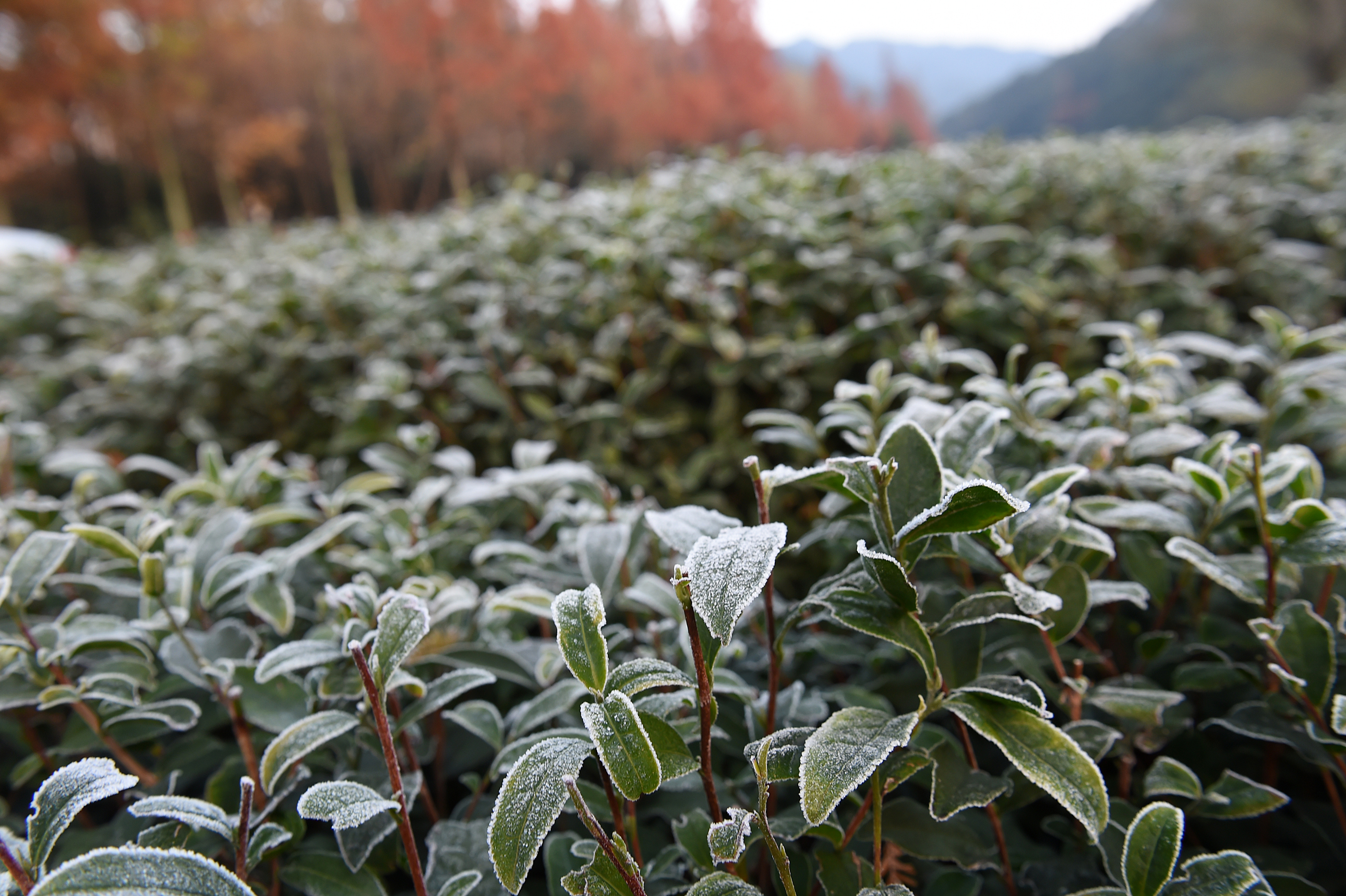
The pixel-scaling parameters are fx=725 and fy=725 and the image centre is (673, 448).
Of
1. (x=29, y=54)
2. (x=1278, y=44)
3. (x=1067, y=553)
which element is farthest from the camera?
(x=1278, y=44)

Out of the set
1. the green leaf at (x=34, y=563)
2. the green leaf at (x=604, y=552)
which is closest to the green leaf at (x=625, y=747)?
the green leaf at (x=604, y=552)

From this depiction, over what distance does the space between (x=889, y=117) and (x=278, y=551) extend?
120ft

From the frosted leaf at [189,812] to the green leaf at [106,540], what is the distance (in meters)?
0.42

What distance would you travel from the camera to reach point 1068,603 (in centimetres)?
78

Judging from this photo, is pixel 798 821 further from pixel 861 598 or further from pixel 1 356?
pixel 1 356

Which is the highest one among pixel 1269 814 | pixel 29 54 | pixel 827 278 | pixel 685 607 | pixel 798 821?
pixel 29 54

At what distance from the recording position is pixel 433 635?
39.5 inches

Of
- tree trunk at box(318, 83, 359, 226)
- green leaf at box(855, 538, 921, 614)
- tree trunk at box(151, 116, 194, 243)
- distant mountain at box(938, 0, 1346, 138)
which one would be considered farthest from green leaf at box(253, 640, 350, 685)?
tree trunk at box(318, 83, 359, 226)

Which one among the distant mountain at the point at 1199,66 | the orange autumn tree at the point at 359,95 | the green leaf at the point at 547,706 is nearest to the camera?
the green leaf at the point at 547,706

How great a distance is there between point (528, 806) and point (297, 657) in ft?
1.13

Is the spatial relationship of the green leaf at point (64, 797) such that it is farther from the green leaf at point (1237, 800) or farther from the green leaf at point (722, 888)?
the green leaf at point (1237, 800)

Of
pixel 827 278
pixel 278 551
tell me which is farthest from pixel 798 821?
pixel 827 278

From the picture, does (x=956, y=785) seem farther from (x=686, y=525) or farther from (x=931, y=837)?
(x=686, y=525)

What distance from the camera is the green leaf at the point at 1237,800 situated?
71 cm
